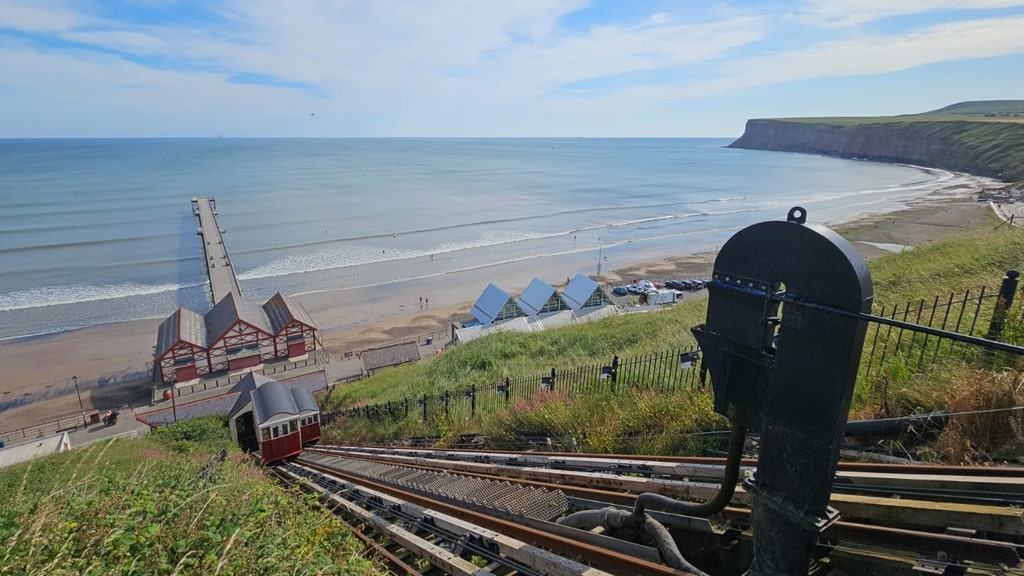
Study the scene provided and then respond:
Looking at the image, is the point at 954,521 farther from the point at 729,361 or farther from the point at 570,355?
the point at 570,355

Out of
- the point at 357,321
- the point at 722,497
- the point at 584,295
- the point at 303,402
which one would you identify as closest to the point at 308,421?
the point at 303,402

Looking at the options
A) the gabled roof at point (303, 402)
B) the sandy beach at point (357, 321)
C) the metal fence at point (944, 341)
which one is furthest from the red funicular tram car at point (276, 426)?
the sandy beach at point (357, 321)

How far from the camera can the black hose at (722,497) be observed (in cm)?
306

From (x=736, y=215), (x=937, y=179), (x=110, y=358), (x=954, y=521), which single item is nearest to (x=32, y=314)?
(x=110, y=358)

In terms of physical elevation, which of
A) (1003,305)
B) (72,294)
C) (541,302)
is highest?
(1003,305)

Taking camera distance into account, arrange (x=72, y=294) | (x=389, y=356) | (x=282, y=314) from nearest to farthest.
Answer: (x=389, y=356) → (x=282, y=314) → (x=72, y=294)

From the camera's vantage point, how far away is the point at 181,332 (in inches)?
1070

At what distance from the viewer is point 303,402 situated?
17.2 m

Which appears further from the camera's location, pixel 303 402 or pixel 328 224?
pixel 328 224

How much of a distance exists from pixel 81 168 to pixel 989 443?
172957 mm

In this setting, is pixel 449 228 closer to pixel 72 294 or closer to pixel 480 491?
pixel 72 294

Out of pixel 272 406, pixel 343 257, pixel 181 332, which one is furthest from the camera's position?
pixel 343 257

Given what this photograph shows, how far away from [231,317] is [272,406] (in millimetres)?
15431

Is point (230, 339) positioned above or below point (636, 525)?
below
